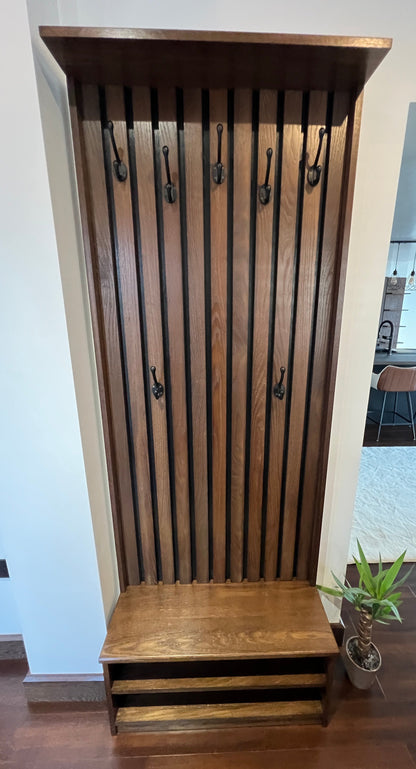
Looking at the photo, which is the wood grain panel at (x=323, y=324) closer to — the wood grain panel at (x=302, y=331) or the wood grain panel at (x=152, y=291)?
the wood grain panel at (x=302, y=331)

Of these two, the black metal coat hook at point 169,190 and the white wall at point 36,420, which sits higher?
the black metal coat hook at point 169,190

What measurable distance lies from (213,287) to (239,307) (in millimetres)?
113

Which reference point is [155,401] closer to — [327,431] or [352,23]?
[327,431]

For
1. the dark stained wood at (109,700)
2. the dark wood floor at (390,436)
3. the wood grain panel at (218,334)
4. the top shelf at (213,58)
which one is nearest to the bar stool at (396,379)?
the dark wood floor at (390,436)

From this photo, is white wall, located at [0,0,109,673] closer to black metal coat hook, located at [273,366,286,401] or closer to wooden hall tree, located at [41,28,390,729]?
wooden hall tree, located at [41,28,390,729]

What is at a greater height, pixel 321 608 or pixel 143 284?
pixel 143 284

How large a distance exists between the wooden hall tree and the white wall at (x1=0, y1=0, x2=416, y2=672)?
0.28 feet

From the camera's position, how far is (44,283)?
97 centimetres

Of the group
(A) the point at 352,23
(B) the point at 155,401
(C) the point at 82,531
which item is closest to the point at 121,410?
(B) the point at 155,401

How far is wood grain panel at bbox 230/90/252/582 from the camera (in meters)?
1.00

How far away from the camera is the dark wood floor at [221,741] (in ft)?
3.82

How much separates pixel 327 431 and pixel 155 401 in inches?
26.1

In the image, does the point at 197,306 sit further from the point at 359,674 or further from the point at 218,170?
the point at 359,674

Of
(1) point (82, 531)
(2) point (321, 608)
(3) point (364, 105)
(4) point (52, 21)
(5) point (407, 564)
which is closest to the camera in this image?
(4) point (52, 21)
